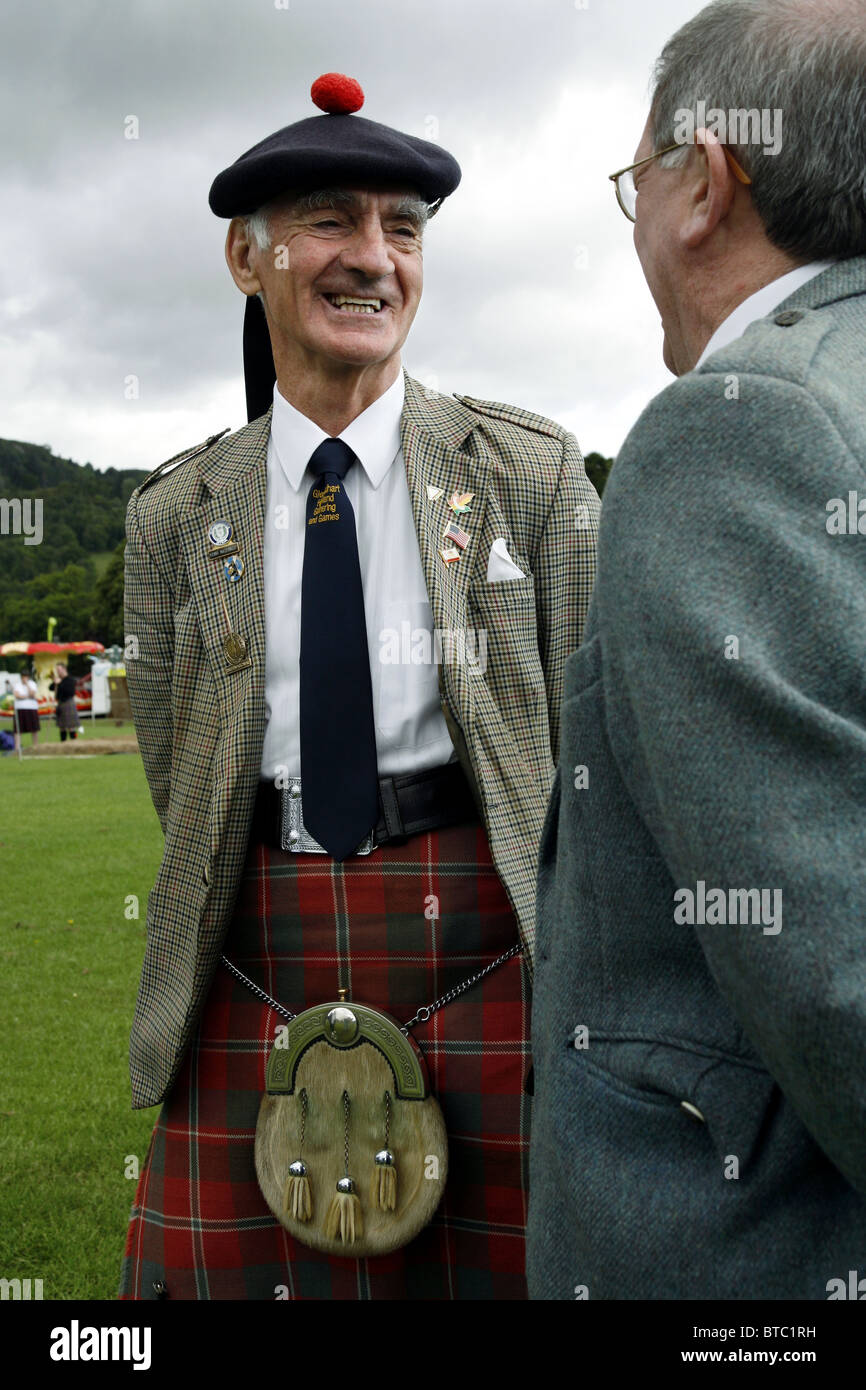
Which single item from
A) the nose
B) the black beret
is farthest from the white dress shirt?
the black beret

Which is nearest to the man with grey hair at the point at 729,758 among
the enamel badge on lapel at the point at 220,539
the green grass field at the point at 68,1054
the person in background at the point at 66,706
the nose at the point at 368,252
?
the nose at the point at 368,252

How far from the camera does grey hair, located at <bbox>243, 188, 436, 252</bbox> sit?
276cm

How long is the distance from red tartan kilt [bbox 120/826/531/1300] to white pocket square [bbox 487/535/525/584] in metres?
0.54

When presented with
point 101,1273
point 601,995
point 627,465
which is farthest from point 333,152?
point 101,1273

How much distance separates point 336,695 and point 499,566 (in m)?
0.46

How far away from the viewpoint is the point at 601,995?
140 cm

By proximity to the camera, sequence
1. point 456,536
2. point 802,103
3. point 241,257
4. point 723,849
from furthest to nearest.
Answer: point 241,257
point 456,536
point 802,103
point 723,849

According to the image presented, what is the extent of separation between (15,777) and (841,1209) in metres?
21.0

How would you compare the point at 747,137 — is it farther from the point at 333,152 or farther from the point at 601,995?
the point at 333,152

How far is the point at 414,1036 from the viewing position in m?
2.59

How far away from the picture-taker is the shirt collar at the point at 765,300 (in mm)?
1437

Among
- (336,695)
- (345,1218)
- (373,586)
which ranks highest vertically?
(373,586)

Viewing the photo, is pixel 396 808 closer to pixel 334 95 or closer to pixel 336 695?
pixel 336 695

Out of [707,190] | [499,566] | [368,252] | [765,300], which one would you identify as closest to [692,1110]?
[765,300]
